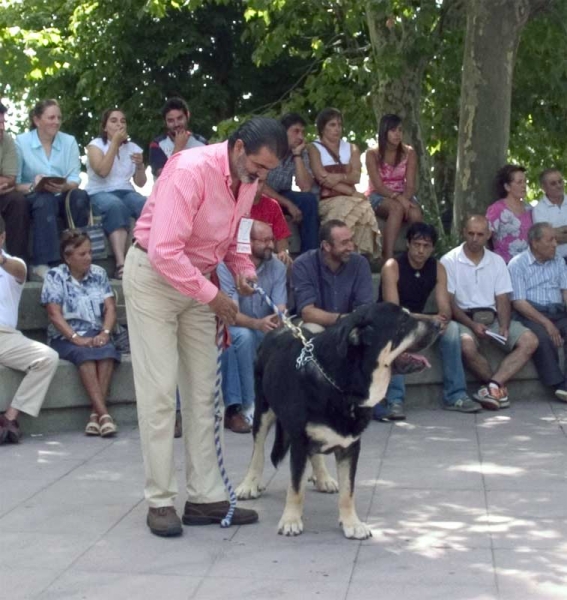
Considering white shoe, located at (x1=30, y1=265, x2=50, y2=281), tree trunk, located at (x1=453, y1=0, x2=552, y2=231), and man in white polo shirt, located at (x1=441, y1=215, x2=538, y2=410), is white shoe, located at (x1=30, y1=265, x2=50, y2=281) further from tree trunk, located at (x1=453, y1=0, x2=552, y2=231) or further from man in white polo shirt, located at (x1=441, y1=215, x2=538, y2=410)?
tree trunk, located at (x1=453, y1=0, x2=552, y2=231)

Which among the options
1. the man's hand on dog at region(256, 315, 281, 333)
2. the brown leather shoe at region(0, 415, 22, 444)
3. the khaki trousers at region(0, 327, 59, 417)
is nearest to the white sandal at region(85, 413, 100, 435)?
the khaki trousers at region(0, 327, 59, 417)

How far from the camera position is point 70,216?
10141 mm

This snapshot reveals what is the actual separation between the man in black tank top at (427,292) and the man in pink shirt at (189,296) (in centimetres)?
327

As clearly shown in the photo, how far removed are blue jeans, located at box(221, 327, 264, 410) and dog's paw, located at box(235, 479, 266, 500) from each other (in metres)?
1.95

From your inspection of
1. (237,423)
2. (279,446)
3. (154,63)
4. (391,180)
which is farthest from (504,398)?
(154,63)

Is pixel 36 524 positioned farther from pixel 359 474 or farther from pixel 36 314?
pixel 36 314

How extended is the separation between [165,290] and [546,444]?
3502 mm

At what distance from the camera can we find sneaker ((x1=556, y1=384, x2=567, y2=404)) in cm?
971

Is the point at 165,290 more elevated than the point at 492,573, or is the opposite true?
the point at 165,290

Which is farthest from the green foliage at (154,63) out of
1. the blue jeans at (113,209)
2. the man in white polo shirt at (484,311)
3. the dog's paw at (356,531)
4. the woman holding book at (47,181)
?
the dog's paw at (356,531)

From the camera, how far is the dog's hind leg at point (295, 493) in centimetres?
610

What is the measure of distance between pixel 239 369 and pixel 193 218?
3257mm

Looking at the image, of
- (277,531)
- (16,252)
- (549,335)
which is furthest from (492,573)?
(16,252)

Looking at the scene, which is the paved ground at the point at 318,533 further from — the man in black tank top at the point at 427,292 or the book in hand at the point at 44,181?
the book in hand at the point at 44,181
